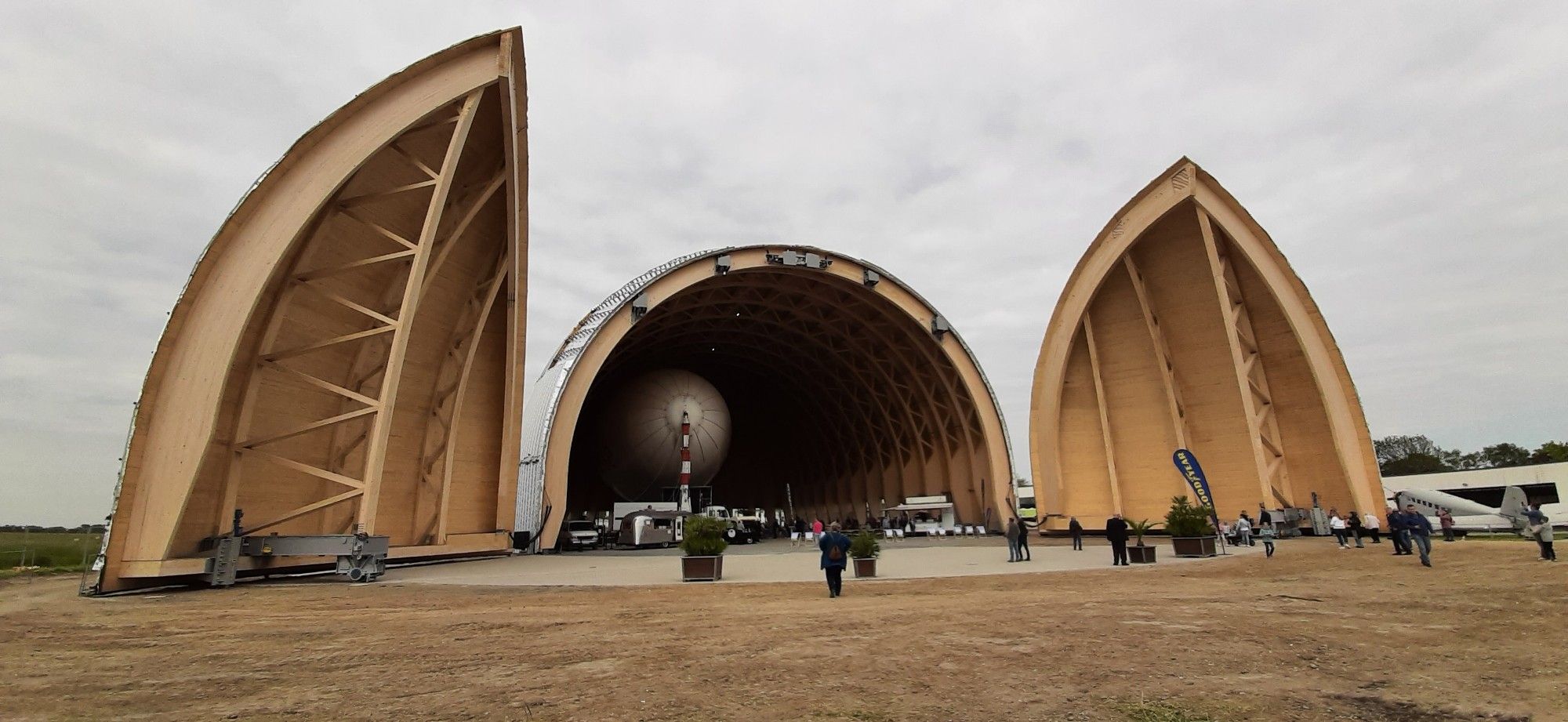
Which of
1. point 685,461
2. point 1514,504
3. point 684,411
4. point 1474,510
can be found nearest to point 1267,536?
point 1514,504

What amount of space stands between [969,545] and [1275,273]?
58.3 ft

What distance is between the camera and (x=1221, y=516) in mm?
30531

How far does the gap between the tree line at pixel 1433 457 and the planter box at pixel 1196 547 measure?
252 feet

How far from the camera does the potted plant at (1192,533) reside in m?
19.1

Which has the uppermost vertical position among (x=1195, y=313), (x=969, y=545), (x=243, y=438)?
(x=1195, y=313)

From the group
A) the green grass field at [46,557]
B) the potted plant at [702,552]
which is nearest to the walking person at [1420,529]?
the potted plant at [702,552]

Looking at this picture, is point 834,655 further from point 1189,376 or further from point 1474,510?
point 1474,510

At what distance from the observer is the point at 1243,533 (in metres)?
23.8

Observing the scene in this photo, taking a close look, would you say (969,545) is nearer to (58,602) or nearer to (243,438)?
(243,438)

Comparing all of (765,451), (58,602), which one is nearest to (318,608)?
(58,602)

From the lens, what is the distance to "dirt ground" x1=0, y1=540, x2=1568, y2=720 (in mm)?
5094

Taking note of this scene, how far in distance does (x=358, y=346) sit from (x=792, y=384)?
34348mm

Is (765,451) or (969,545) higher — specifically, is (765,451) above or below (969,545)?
above

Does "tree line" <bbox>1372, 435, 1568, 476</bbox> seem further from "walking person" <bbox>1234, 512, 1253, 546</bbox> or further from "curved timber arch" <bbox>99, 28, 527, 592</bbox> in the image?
"curved timber arch" <bbox>99, 28, 527, 592</bbox>
